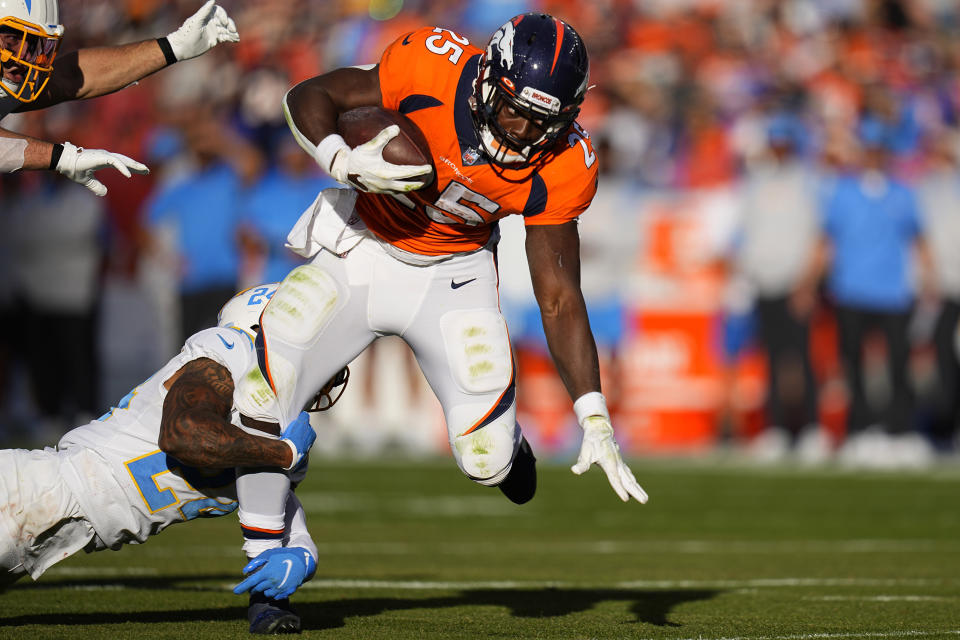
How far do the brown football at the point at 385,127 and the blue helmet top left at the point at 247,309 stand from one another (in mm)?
727

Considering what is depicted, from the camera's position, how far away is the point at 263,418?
4891 mm

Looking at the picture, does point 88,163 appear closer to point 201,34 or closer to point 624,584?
point 201,34

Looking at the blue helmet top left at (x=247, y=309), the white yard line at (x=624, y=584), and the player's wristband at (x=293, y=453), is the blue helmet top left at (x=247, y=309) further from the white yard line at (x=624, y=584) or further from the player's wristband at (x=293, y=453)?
the white yard line at (x=624, y=584)

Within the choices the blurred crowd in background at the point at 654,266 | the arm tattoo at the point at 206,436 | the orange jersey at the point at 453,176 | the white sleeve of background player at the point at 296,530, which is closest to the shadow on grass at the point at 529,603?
the white sleeve of background player at the point at 296,530

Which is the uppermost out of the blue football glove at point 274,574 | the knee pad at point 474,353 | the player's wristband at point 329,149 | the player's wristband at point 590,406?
the player's wristband at point 329,149

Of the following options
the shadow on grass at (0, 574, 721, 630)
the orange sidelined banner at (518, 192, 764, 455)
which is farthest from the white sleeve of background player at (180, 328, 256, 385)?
the orange sidelined banner at (518, 192, 764, 455)

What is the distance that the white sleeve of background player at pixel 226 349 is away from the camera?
5082mm

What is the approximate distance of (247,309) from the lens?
5371 mm

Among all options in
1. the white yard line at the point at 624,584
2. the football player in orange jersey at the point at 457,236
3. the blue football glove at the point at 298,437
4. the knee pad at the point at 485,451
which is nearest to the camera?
the blue football glove at the point at 298,437

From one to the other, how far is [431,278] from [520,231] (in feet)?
24.8

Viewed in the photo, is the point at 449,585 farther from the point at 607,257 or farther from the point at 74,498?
the point at 607,257

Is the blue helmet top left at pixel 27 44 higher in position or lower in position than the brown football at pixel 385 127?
higher

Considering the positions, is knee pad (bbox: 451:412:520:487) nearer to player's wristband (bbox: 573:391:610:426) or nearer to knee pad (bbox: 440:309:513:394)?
knee pad (bbox: 440:309:513:394)

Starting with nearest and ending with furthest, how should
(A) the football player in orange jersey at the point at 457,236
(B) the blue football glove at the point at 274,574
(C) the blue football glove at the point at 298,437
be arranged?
(B) the blue football glove at the point at 274,574 < (C) the blue football glove at the point at 298,437 < (A) the football player in orange jersey at the point at 457,236
